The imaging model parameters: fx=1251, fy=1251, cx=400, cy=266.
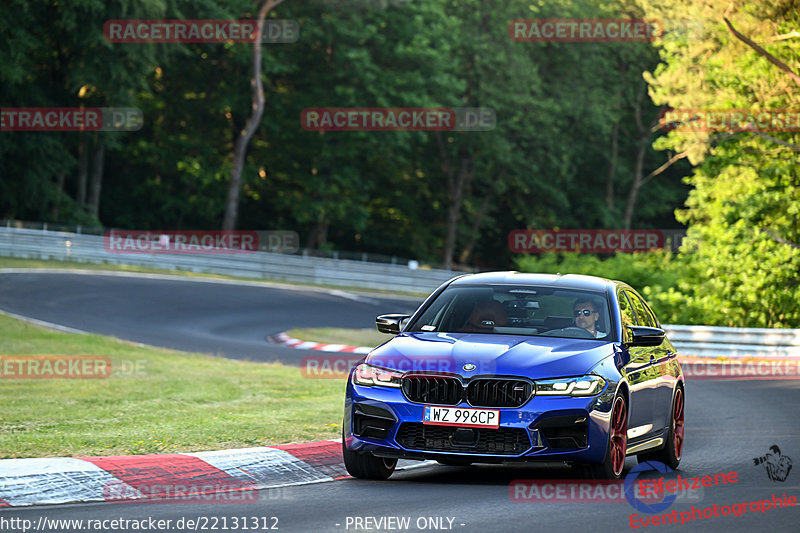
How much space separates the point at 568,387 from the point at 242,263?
39.2 meters

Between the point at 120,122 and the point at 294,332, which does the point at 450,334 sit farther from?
the point at 120,122

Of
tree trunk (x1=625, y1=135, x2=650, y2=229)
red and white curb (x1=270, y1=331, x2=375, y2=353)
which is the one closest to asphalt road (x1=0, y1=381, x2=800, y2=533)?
red and white curb (x1=270, y1=331, x2=375, y2=353)

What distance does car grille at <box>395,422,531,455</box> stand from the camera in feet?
28.9

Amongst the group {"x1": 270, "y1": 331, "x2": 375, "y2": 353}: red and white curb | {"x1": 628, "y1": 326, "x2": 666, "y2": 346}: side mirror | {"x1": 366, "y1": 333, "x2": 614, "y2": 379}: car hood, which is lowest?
{"x1": 270, "y1": 331, "x2": 375, "y2": 353}: red and white curb

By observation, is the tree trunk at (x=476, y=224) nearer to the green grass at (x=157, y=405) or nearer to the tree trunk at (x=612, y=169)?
the tree trunk at (x=612, y=169)

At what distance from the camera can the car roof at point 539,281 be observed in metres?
10.5

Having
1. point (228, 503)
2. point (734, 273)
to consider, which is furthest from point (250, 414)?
point (734, 273)

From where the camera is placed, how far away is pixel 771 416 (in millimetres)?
15805

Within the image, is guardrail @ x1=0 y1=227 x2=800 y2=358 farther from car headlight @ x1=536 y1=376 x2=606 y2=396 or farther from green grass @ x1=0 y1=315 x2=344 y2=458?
car headlight @ x1=536 y1=376 x2=606 y2=396

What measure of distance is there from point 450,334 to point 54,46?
4717 cm

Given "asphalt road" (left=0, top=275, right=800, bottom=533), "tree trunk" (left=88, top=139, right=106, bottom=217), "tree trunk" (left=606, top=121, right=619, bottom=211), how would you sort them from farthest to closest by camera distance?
"tree trunk" (left=606, top=121, right=619, bottom=211) → "tree trunk" (left=88, top=139, right=106, bottom=217) → "asphalt road" (left=0, top=275, right=800, bottom=533)

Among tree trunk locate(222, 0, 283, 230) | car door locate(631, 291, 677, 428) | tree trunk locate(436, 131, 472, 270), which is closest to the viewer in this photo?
car door locate(631, 291, 677, 428)

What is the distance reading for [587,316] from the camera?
1018 cm

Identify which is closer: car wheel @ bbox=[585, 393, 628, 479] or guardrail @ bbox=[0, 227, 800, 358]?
car wheel @ bbox=[585, 393, 628, 479]
